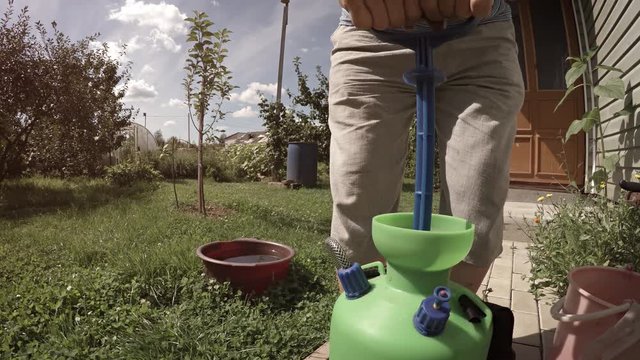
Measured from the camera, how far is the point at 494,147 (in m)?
Result: 1.06

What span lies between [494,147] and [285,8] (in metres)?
10.3

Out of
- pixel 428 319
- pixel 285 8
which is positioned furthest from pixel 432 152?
pixel 285 8

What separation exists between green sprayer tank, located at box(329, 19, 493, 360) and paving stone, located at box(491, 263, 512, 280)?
219cm

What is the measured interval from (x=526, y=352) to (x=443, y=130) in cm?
113

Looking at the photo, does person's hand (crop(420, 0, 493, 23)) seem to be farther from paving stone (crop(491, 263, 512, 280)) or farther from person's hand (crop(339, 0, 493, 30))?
paving stone (crop(491, 263, 512, 280))

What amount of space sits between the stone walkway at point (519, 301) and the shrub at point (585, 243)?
11 cm

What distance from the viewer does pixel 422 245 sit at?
778 millimetres

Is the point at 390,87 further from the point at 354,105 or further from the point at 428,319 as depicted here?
the point at 428,319

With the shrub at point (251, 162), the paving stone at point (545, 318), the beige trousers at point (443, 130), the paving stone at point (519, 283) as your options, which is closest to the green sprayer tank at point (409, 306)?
the beige trousers at point (443, 130)

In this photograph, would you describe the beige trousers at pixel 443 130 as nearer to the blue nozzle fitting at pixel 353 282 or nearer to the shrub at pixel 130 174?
the blue nozzle fitting at pixel 353 282

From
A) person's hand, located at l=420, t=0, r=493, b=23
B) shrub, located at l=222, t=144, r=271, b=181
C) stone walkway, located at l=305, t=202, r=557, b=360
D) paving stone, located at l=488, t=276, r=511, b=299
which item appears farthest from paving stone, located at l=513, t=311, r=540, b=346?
shrub, located at l=222, t=144, r=271, b=181

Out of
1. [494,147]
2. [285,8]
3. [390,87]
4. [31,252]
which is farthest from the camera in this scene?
[285,8]

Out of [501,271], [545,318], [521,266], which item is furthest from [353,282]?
[521,266]

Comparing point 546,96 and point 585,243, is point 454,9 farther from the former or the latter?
point 546,96
